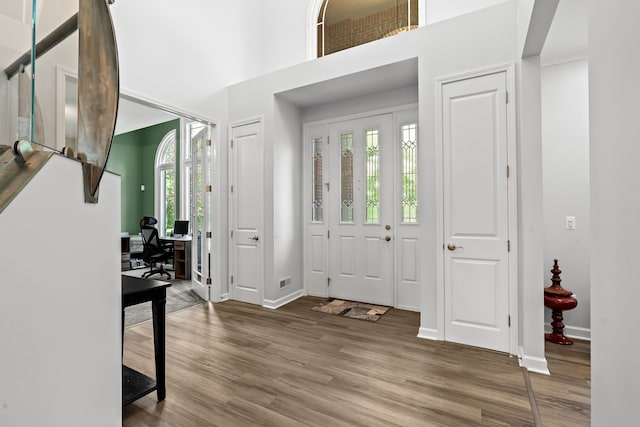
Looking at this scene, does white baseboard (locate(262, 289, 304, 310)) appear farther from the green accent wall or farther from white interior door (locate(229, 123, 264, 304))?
the green accent wall

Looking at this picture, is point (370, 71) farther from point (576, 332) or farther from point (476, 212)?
point (576, 332)

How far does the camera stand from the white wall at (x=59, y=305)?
582 mm

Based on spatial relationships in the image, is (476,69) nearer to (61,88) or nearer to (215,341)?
(61,88)

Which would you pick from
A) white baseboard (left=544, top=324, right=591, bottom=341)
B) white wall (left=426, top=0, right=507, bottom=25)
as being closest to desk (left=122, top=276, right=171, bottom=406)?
white baseboard (left=544, top=324, right=591, bottom=341)

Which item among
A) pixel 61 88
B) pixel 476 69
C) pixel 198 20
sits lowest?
pixel 61 88

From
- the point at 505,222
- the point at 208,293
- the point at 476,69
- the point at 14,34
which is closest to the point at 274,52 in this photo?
the point at 476,69

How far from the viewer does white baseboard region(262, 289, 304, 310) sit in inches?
146

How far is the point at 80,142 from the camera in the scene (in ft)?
2.76

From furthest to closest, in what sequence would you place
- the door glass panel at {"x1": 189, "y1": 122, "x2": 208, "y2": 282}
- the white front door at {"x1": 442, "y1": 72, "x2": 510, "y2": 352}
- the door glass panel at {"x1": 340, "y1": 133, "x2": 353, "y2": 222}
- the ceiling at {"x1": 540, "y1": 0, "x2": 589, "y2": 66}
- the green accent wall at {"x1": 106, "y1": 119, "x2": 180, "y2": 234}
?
the green accent wall at {"x1": 106, "y1": 119, "x2": 180, "y2": 234}, the door glass panel at {"x1": 189, "y1": 122, "x2": 208, "y2": 282}, the door glass panel at {"x1": 340, "y1": 133, "x2": 353, "y2": 222}, the white front door at {"x1": 442, "y1": 72, "x2": 510, "y2": 352}, the ceiling at {"x1": 540, "y1": 0, "x2": 589, "y2": 66}

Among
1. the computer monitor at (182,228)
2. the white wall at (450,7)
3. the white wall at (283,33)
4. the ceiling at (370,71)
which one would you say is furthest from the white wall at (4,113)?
the computer monitor at (182,228)

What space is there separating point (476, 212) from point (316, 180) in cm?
217

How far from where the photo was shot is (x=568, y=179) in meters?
2.89

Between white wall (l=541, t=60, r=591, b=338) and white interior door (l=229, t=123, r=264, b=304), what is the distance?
3.02 metres

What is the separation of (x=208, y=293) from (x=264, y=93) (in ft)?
8.61
